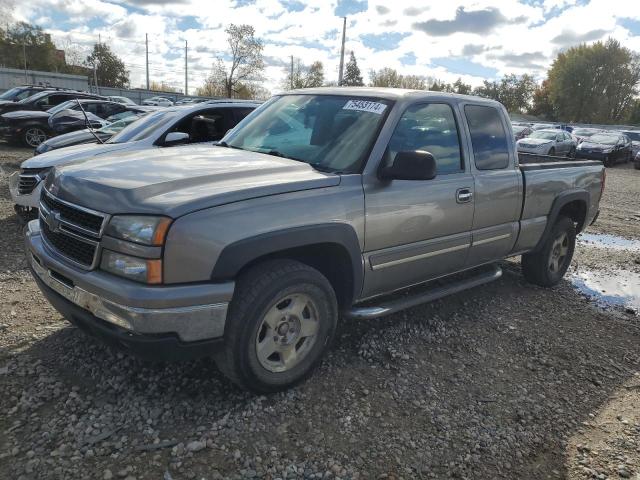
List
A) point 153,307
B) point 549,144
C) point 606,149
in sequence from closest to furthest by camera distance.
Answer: point 153,307
point 549,144
point 606,149

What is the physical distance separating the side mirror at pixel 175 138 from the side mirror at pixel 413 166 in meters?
4.06

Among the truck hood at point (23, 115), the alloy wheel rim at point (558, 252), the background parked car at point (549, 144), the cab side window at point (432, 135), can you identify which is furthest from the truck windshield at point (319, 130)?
the background parked car at point (549, 144)

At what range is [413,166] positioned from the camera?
3180 mm

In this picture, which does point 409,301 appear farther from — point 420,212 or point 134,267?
point 134,267

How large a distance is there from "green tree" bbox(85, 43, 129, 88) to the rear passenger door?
71105 mm

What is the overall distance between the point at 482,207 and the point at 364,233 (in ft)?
4.61

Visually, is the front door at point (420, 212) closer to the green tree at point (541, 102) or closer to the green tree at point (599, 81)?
the green tree at point (599, 81)

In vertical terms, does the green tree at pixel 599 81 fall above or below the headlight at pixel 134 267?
above

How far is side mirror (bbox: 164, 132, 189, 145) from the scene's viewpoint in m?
6.50

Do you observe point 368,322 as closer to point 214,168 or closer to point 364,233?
point 364,233

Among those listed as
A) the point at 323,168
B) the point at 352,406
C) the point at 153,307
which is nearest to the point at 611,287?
the point at 352,406

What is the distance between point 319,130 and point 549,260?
324cm

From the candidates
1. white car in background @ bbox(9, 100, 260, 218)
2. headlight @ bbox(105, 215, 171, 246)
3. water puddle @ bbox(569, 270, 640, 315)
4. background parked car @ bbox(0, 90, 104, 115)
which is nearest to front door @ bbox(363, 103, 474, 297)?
headlight @ bbox(105, 215, 171, 246)

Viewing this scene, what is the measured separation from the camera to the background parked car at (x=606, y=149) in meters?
23.7
